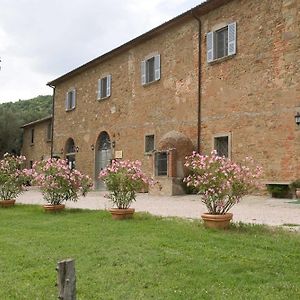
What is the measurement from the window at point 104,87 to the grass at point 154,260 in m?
16.0

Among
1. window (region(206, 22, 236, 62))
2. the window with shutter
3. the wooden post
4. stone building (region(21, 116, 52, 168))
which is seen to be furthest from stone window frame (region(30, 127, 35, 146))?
the wooden post

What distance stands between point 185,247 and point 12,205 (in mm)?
8509

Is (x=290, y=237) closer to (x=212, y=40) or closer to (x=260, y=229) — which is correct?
(x=260, y=229)

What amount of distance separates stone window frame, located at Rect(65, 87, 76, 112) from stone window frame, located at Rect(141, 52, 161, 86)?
25.5 ft

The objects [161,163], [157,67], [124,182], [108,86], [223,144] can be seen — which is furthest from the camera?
[108,86]

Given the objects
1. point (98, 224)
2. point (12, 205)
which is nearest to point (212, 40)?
point (12, 205)

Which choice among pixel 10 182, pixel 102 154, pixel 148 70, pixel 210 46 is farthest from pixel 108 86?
pixel 10 182

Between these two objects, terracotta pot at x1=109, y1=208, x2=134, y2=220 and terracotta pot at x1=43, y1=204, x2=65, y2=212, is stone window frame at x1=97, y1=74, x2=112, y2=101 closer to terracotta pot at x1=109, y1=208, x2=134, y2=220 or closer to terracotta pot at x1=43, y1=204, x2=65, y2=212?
terracotta pot at x1=43, y1=204, x2=65, y2=212

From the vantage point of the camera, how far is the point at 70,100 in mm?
27984

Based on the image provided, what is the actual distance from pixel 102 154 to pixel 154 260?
19119mm

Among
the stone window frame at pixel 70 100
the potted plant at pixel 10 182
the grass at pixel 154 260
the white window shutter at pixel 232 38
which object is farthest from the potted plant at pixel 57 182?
the stone window frame at pixel 70 100

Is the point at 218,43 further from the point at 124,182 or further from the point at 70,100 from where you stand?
the point at 70,100

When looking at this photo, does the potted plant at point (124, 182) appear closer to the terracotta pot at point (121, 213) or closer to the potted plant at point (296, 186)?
the terracotta pot at point (121, 213)

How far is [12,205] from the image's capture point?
13227mm
